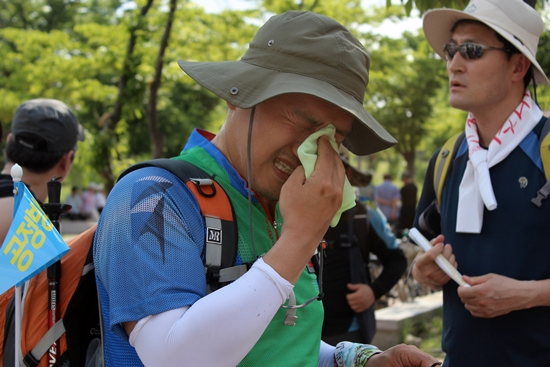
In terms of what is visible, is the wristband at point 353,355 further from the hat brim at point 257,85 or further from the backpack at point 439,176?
the backpack at point 439,176

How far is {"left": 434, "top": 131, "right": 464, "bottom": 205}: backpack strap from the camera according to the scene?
2.99m

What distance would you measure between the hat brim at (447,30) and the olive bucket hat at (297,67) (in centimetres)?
130

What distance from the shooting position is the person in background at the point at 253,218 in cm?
135

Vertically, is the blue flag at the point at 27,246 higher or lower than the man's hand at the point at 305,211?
lower

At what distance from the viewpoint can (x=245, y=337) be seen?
1.37 m

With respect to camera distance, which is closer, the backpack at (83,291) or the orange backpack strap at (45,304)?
the backpack at (83,291)

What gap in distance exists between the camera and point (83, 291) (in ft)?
5.78

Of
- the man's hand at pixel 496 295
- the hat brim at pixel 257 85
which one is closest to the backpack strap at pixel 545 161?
the man's hand at pixel 496 295

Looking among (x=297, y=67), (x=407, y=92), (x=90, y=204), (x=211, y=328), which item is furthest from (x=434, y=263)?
(x=90, y=204)

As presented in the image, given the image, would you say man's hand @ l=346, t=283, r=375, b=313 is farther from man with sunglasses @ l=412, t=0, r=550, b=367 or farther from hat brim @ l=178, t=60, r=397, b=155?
hat brim @ l=178, t=60, r=397, b=155

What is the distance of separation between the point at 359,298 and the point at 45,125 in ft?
7.62

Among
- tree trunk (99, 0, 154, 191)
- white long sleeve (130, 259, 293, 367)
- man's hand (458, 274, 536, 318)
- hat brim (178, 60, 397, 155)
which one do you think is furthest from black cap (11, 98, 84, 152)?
tree trunk (99, 0, 154, 191)

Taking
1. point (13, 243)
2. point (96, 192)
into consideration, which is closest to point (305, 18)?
point (13, 243)

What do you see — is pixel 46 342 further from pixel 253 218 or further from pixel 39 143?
pixel 39 143
